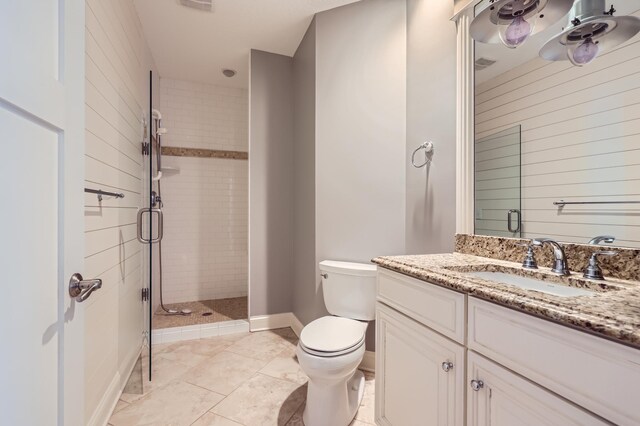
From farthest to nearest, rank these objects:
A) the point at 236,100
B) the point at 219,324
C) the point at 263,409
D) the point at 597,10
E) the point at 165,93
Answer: the point at 236,100 → the point at 165,93 → the point at 219,324 → the point at 263,409 → the point at 597,10

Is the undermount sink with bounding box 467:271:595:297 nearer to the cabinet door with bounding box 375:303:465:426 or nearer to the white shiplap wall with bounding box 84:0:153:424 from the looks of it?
the cabinet door with bounding box 375:303:465:426

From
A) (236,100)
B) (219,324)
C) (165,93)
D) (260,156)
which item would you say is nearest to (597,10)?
(260,156)

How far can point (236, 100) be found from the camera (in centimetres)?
371

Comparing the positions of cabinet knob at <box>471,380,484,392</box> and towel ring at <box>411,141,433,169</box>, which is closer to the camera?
cabinet knob at <box>471,380,484,392</box>

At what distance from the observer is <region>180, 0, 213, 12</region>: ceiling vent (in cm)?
214

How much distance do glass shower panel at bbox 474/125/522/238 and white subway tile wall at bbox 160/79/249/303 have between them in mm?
2703

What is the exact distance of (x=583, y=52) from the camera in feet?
3.82

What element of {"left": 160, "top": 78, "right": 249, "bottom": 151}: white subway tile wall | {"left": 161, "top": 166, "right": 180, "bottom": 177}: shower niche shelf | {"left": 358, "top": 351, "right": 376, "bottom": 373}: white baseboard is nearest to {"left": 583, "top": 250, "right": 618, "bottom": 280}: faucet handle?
{"left": 358, "top": 351, "right": 376, "bottom": 373}: white baseboard

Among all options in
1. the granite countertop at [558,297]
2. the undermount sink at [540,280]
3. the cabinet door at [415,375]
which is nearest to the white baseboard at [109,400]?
the cabinet door at [415,375]

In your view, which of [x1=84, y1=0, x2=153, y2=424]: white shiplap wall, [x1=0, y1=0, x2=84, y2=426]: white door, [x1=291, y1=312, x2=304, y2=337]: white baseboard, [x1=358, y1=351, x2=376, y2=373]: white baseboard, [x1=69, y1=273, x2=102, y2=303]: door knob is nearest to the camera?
[x1=0, y1=0, x2=84, y2=426]: white door

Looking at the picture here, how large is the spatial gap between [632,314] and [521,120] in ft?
3.41

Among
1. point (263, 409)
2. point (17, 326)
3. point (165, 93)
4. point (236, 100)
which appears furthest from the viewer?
point (236, 100)

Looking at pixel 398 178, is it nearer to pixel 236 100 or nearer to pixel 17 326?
pixel 17 326

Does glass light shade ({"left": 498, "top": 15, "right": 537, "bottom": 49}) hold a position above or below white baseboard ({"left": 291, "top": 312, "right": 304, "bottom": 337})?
above
